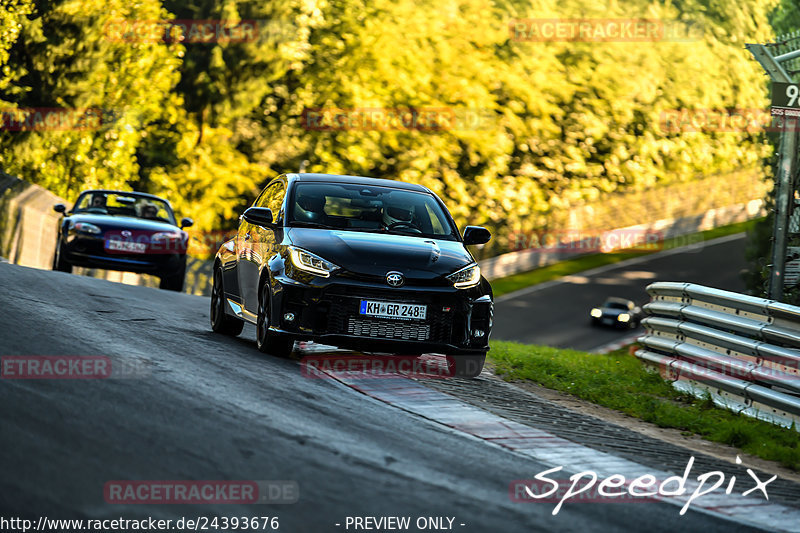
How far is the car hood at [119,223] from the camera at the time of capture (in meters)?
18.5

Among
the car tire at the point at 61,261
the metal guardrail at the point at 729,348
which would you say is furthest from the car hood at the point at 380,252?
the car tire at the point at 61,261

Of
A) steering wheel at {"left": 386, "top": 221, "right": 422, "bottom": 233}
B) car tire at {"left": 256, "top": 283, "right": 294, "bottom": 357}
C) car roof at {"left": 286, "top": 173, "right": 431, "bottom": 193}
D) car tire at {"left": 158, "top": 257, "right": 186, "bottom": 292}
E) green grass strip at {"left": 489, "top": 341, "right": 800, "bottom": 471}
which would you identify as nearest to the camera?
green grass strip at {"left": 489, "top": 341, "right": 800, "bottom": 471}

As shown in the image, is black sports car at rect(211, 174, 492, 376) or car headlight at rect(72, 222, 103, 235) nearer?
black sports car at rect(211, 174, 492, 376)

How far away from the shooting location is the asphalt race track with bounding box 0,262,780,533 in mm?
5543

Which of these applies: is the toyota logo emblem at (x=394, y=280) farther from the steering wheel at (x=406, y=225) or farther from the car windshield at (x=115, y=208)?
the car windshield at (x=115, y=208)

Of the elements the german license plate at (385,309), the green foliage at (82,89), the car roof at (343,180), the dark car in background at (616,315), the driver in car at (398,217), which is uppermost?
the green foliage at (82,89)

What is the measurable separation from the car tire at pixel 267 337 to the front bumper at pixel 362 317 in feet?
0.83

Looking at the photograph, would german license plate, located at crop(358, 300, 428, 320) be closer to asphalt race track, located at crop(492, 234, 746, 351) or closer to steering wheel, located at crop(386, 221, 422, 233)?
steering wheel, located at crop(386, 221, 422, 233)

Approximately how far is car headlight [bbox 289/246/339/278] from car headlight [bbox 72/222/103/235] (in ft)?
29.5

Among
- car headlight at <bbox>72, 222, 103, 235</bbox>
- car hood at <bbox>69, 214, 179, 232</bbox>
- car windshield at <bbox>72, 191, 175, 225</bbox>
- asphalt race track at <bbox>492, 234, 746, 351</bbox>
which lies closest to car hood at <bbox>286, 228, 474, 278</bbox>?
car hood at <bbox>69, 214, 179, 232</bbox>

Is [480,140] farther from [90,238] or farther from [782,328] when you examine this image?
[782,328]

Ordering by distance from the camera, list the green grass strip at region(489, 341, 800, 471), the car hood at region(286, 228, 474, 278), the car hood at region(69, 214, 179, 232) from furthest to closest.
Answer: the car hood at region(69, 214, 179, 232), the car hood at region(286, 228, 474, 278), the green grass strip at region(489, 341, 800, 471)

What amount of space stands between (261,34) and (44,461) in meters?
42.2

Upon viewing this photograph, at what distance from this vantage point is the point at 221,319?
12391 millimetres
